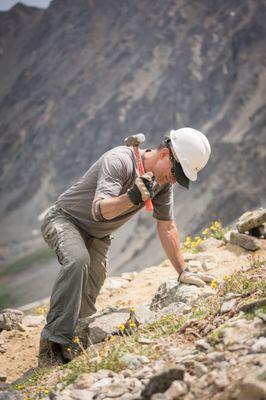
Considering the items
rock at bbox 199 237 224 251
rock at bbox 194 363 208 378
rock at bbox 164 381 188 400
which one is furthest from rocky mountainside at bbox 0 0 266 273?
rock at bbox 164 381 188 400

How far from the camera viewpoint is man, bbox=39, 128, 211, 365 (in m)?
5.75

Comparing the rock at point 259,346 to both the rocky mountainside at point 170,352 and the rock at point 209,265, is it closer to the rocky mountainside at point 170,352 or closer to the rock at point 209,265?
the rocky mountainside at point 170,352

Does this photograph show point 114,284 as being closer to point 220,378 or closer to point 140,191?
point 140,191

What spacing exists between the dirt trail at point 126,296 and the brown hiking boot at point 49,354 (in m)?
0.67

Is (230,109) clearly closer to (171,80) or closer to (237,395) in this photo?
(171,80)

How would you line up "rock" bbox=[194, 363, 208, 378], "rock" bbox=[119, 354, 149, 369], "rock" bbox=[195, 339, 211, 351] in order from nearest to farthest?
"rock" bbox=[194, 363, 208, 378] → "rock" bbox=[195, 339, 211, 351] → "rock" bbox=[119, 354, 149, 369]

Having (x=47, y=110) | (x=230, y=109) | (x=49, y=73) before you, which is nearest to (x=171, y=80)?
(x=230, y=109)

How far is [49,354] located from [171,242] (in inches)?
80.5

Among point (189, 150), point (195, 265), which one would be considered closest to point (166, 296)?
point (195, 265)

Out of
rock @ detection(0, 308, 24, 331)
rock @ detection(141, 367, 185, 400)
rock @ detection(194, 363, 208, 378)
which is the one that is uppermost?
rock @ detection(141, 367, 185, 400)

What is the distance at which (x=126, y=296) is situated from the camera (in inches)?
351

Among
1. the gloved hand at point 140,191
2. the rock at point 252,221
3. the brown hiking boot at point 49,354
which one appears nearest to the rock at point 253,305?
the gloved hand at point 140,191

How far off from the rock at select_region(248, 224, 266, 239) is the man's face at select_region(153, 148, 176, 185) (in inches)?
132

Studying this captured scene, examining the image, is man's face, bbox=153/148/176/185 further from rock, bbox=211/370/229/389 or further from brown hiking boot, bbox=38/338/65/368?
rock, bbox=211/370/229/389
